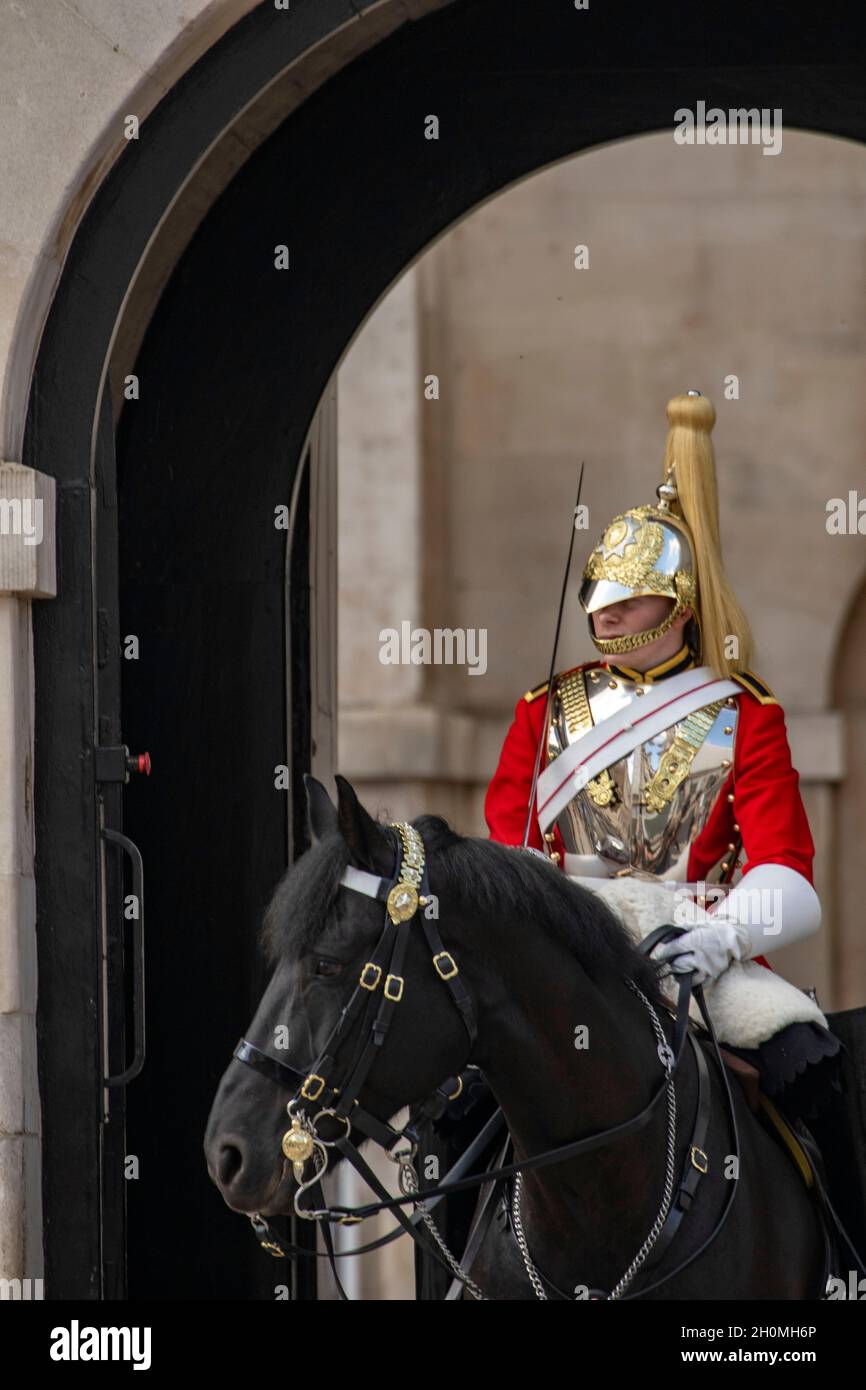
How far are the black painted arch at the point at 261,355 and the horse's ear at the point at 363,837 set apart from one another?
76.9 inches

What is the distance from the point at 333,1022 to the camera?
4359 mm

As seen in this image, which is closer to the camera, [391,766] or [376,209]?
[376,209]

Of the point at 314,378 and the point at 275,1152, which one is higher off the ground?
the point at 314,378

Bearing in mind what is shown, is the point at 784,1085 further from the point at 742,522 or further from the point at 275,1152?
the point at 742,522

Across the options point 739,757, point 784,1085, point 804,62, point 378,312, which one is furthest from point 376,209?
point 378,312

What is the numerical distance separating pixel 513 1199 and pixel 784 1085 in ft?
2.16

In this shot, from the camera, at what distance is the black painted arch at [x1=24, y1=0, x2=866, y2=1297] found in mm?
6250

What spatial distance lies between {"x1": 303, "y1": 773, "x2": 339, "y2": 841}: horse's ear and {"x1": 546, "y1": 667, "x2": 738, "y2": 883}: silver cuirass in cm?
122

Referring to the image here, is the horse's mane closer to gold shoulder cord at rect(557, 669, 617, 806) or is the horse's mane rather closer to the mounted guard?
the mounted guard

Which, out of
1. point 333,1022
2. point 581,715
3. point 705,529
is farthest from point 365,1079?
point 705,529

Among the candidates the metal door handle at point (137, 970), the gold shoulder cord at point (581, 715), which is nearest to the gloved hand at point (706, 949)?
the gold shoulder cord at point (581, 715)

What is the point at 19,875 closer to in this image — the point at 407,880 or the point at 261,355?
the point at 407,880

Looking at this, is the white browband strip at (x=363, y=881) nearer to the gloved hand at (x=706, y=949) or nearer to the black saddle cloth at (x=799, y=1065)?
the gloved hand at (x=706, y=949)

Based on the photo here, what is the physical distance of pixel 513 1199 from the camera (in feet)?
16.1
